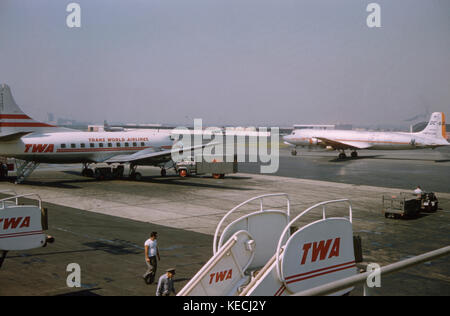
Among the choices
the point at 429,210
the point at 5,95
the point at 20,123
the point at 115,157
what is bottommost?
the point at 429,210

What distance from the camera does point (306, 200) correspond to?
118 feet

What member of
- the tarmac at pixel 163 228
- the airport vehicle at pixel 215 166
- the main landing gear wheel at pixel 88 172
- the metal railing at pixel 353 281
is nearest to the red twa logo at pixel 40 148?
the tarmac at pixel 163 228

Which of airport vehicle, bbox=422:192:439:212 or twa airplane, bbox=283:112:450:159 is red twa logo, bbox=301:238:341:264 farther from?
twa airplane, bbox=283:112:450:159

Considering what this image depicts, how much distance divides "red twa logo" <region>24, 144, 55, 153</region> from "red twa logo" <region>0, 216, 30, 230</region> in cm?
2761

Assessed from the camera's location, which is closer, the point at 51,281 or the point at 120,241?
the point at 51,281

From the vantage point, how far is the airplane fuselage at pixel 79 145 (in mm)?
40094

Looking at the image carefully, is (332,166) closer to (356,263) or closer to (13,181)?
(13,181)

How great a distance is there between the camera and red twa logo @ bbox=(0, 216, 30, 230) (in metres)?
14.3

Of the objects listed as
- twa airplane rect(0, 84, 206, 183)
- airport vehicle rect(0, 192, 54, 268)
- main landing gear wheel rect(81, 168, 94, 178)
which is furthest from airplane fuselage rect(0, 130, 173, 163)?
airport vehicle rect(0, 192, 54, 268)

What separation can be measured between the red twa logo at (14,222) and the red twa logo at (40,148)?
27608 millimetres

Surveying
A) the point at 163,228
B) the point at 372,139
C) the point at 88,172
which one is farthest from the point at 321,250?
the point at 372,139
